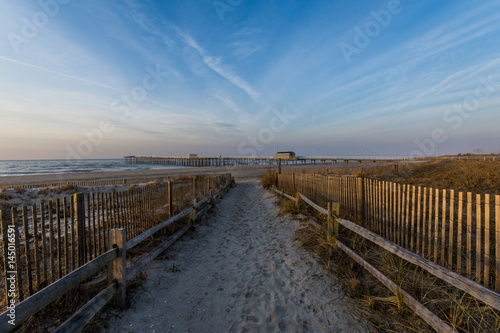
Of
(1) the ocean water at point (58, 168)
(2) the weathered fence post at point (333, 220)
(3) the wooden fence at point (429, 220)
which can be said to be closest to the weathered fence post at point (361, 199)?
(3) the wooden fence at point (429, 220)

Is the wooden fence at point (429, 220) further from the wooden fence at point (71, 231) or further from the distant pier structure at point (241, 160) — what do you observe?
the distant pier structure at point (241, 160)

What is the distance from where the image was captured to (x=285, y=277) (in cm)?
405

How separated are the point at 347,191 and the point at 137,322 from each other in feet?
18.9

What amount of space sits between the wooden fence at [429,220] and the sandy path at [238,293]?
169cm

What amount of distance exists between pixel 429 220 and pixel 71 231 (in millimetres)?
5492

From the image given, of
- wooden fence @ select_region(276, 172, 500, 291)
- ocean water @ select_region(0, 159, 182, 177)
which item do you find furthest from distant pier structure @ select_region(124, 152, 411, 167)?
wooden fence @ select_region(276, 172, 500, 291)

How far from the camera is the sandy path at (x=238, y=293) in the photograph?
284cm

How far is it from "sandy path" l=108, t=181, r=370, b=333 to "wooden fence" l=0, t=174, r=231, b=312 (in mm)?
1009

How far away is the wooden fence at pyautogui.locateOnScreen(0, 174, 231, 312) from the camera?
96.4 inches

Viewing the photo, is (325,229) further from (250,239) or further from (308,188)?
(308,188)

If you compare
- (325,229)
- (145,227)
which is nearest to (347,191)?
(325,229)

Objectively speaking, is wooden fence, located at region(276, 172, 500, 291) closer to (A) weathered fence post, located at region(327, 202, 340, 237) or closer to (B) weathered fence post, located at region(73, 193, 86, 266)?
(A) weathered fence post, located at region(327, 202, 340, 237)

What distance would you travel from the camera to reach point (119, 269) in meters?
3.03

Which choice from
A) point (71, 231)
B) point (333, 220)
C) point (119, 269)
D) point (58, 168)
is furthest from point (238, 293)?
point (58, 168)
